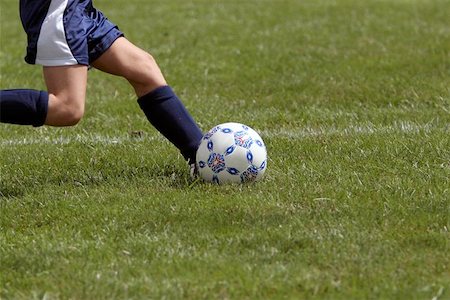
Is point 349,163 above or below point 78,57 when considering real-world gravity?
below

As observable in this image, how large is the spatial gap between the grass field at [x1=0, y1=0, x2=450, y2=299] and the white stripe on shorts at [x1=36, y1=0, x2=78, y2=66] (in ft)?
2.22

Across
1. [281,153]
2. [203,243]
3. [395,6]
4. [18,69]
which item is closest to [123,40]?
[281,153]

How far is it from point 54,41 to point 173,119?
82cm

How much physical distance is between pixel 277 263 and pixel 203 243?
1.35 feet

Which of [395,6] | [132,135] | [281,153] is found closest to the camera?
[281,153]

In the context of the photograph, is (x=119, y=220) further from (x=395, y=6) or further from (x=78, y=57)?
(x=395, y=6)

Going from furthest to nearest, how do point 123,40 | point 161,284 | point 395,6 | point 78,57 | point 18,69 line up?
point 395,6 → point 18,69 → point 123,40 → point 78,57 → point 161,284

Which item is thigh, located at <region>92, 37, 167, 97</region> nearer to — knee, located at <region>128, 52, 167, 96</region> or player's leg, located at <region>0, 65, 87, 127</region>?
knee, located at <region>128, 52, 167, 96</region>

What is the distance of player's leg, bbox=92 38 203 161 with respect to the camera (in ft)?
18.0

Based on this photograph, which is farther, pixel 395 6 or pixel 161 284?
pixel 395 6

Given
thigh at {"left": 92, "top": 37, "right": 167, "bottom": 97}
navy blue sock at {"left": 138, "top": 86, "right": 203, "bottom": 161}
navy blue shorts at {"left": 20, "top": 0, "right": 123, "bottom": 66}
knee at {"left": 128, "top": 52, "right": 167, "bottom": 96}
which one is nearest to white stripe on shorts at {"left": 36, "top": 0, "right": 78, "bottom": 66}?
navy blue shorts at {"left": 20, "top": 0, "right": 123, "bottom": 66}

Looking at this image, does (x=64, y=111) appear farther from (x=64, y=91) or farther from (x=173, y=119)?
(x=173, y=119)

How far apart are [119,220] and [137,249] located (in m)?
0.44

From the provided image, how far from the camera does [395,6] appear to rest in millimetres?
11992
